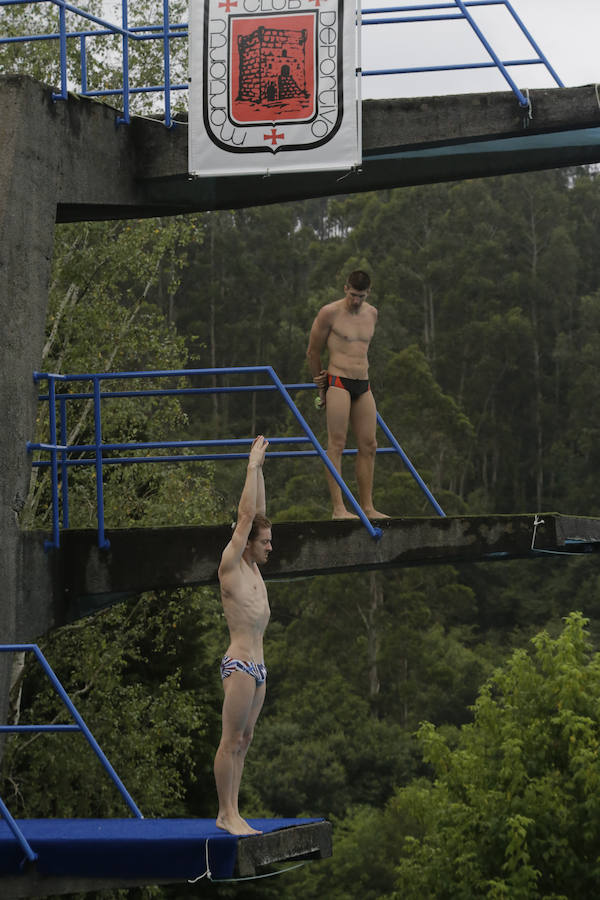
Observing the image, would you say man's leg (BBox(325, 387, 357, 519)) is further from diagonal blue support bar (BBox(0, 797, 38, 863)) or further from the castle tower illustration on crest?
diagonal blue support bar (BBox(0, 797, 38, 863))

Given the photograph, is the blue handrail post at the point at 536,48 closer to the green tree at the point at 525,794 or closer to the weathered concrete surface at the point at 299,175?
the weathered concrete surface at the point at 299,175

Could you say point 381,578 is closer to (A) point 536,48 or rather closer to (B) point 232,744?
(A) point 536,48

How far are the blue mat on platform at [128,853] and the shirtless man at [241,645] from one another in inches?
8.1

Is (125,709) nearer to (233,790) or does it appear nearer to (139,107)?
(139,107)

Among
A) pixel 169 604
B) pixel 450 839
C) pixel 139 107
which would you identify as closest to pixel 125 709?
pixel 169 604

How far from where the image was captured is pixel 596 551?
12281 mm

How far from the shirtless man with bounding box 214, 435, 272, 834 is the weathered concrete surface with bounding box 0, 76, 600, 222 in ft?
11.8

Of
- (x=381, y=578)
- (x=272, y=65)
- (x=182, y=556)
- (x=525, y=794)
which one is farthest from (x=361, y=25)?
(x=381, y=578)

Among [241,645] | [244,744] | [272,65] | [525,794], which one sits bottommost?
[525,794]

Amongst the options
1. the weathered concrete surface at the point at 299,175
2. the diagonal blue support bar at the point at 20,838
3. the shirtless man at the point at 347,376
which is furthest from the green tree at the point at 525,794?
the diagonal blue support bar at the point at 20,838

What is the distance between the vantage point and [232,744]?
27.4 ft

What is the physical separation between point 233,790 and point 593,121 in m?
6.07

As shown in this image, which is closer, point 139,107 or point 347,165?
point 347,165

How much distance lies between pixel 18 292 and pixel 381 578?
43.9 metres
